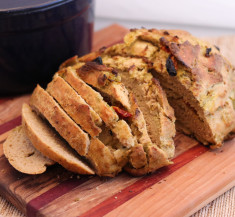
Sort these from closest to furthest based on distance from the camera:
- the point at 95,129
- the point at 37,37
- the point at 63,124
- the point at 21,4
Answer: the point at 95,129, the point at 63,124, the point at 21,4, the point at 37,37

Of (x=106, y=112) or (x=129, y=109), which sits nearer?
(x=106, y=112)

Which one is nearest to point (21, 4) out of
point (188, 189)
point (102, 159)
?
point (102, 159)

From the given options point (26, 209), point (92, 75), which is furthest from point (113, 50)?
point (26, 209)

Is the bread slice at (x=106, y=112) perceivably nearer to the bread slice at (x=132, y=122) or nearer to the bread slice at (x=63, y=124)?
the bread slice at (x=132, y=122)

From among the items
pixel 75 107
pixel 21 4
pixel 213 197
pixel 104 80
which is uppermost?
pixel 21 4

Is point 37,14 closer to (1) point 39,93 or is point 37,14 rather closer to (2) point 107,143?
(1) point 39,93

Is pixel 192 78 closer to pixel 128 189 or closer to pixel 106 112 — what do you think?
pixel 106 112

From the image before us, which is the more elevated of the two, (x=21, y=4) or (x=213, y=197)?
(x=21, y=4)

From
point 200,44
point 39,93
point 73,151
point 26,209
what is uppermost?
point 200,44
